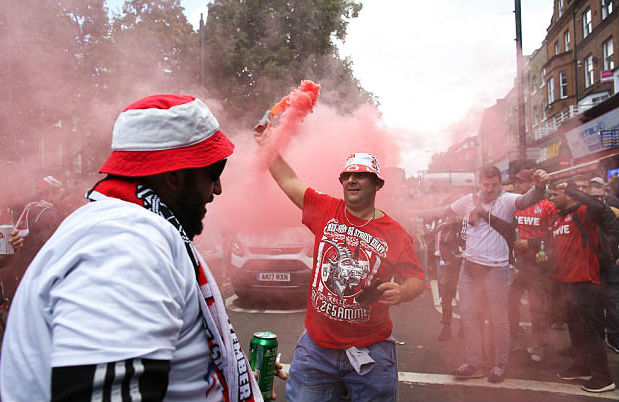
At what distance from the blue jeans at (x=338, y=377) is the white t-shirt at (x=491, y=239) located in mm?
2187

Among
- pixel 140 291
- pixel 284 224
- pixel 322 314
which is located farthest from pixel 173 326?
pixel 284 224

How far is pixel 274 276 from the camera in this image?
7000mm

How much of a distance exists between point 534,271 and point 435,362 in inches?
69.4

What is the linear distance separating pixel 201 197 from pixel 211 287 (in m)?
0.26

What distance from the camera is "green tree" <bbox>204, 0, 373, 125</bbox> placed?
1221 centimetres

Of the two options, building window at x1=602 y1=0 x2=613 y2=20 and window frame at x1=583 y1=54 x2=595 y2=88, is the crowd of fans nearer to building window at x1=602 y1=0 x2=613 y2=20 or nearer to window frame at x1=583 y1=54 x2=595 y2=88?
building window at x1=602 y1=0 x2=613 y2=20

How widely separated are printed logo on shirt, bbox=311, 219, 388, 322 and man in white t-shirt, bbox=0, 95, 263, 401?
4.68ft

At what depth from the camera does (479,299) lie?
4578 mm

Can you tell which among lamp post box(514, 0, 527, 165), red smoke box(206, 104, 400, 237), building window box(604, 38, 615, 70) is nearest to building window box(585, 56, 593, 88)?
building window box(604, 38, 615, 70)

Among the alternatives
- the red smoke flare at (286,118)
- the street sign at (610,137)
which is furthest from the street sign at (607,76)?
the red smoke flare at (286,118)

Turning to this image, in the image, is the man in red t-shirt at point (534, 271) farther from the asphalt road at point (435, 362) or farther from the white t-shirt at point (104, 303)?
the white t-shirt at point (104, 303)

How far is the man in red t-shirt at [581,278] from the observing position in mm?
4246

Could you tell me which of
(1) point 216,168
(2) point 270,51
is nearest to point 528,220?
(1) point 216,168

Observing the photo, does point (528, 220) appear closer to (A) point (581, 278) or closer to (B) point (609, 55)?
(A) point (581, 278)
